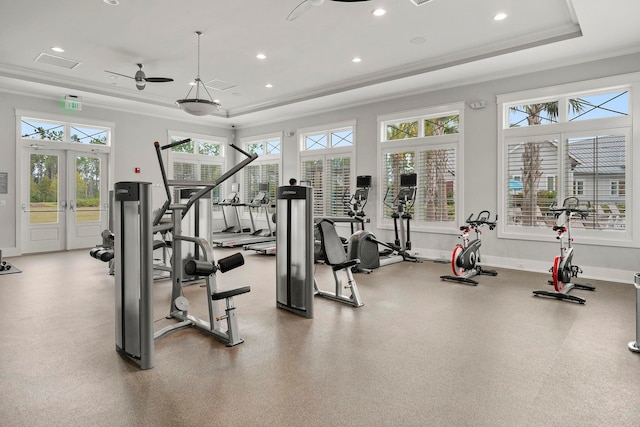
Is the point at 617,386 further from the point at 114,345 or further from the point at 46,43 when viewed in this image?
the point at 46,43

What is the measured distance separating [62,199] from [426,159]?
777 centimetres

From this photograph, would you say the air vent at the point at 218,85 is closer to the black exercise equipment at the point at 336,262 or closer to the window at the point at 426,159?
the window at the point at 426,159

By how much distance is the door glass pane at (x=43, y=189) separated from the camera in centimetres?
804

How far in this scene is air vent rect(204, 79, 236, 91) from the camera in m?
7.74

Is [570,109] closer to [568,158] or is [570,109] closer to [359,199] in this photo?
[568,158]

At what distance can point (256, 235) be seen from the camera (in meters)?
9.94

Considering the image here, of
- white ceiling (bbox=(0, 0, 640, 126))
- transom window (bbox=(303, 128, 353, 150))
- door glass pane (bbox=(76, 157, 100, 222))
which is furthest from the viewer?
transom window (bbox=(303, 128, 353, 150))

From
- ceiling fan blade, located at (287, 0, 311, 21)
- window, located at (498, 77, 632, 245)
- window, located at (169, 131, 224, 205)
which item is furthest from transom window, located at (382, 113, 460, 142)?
window, located at (169, 131, 224, 205)

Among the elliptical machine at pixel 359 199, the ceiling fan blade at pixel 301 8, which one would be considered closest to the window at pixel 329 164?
the elliptical machine at pixel 359 199

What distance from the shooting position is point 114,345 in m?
→ 3.15

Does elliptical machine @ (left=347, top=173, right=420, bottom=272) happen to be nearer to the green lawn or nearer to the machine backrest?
the machine backrest

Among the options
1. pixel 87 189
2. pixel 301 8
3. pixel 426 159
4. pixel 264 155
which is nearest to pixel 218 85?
pixel 264 155

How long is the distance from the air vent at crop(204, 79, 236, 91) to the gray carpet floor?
4.77 metres

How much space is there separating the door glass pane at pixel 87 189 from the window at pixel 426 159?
21.2 feet
